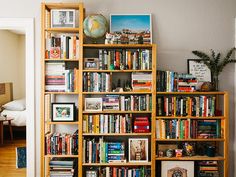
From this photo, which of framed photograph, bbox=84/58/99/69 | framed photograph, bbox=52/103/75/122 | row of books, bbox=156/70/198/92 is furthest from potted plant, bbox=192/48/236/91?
framed photograph, bbox=52/103/75/122

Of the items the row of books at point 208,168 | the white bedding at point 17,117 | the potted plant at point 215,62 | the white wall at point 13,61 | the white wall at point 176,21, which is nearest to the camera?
the row of books at point 208,168

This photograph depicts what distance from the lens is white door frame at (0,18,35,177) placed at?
3.52m

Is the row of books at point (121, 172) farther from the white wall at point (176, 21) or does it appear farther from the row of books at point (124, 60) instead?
the row of books at point (124, 60)

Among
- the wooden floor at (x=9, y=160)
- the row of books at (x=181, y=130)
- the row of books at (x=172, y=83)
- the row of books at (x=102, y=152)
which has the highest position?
the row of books at (x=172, y=83)

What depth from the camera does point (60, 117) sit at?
331cm

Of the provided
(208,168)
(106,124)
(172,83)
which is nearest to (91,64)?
(106,124)

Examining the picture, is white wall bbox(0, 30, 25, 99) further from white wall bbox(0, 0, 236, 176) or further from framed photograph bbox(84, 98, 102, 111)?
framed photograph bbox(84, 98, 102, 111)

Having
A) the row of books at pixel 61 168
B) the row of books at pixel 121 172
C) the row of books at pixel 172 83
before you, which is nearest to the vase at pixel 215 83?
the row of books at pixel 172 83

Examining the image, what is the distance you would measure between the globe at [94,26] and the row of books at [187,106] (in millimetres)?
993

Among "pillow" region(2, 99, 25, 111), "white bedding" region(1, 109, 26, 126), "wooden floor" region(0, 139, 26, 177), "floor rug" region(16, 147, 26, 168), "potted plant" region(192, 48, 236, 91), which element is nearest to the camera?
"potted plant" region(192, 48, 236, 91)

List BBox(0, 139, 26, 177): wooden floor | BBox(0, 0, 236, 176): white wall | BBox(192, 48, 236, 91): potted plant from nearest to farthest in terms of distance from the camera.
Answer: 1. BBox(192, 48, 236, 91): potted plant
2. BBox(0, 0, 236, 176): white wall
3. BBox(0, 139, 26, 177): wooden floor

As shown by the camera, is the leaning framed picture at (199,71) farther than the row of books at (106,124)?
Yes

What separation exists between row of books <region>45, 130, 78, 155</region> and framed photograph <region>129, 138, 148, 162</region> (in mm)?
621

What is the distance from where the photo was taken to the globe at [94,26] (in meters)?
3.23
